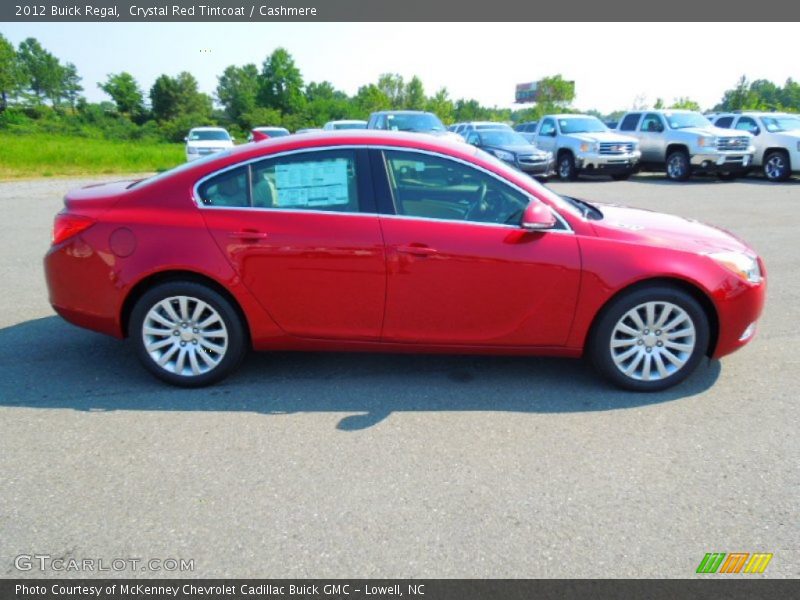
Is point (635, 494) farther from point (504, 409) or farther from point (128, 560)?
point (128, 560)

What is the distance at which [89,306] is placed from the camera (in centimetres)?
411

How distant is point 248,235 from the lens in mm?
3920

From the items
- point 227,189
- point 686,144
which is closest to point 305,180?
point 227,189

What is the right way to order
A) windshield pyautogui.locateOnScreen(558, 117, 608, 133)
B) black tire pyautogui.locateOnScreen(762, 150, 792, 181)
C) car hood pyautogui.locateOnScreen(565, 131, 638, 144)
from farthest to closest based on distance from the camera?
1. windshield pyautogui.locateOnScreen(558, 117, 608, 133)
2. car hood pyautogui.locateOnScreen(565, 131, 638, 144)
3. black tire pyautogui.locateOnScreen(762, 150, 792, 181)

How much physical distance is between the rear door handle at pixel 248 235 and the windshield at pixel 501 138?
15.6m

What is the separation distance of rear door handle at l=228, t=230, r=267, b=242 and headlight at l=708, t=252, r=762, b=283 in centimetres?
291

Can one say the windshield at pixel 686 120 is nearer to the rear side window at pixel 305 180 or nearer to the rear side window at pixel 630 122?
the rear side window at pixel 630 122

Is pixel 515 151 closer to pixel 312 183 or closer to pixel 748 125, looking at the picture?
pixel 748 125

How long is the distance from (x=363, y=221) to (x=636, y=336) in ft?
6.34

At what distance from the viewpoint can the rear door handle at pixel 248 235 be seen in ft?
12.8

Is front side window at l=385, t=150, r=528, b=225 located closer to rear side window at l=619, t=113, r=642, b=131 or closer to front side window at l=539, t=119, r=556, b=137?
front side window at l=539, t=119, r=556, b=137

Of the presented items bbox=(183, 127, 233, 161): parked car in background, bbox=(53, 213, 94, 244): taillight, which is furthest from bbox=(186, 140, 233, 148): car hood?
bbox=(53, 213, 94, 244): taillight

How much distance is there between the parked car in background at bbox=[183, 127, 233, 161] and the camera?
76.6 ft

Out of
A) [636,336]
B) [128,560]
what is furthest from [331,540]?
[636,336]
